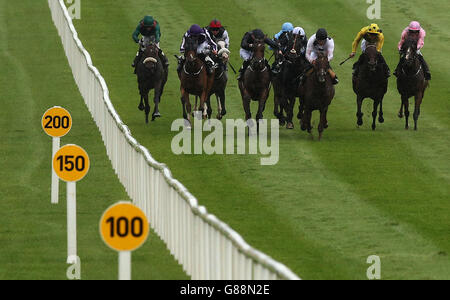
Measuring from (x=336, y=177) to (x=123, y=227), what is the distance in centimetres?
1140

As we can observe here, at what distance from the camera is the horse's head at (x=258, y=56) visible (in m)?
27.0

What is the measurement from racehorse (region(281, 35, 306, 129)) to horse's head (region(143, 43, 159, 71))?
276cm

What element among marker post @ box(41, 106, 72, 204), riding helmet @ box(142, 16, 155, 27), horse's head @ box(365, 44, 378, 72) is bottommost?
marker post @ box(41, 106, 72, 204)

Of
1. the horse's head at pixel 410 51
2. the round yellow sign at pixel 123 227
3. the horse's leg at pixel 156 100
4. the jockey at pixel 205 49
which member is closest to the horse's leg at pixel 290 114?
the jockey at pixel 205 49

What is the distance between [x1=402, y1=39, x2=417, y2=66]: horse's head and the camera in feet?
92.6

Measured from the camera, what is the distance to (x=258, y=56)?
27359 mm

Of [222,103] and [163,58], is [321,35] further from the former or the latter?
[163,58]

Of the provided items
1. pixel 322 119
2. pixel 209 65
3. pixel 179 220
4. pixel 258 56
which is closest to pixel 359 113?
pixel 322 119

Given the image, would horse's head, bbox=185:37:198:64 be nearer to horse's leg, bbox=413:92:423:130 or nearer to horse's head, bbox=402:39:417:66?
horse's head, bbox=402:39:417:66

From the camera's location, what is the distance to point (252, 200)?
21.3 m

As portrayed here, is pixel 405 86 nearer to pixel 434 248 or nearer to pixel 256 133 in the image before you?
pixel 256 133

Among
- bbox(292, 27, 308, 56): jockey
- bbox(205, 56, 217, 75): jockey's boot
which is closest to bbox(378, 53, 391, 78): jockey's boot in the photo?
bbox(292, 27, 308, 56): jockey

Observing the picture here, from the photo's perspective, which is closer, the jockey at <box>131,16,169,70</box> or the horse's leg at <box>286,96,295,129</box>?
the horse's leg at <box>286,96,295,129</box>

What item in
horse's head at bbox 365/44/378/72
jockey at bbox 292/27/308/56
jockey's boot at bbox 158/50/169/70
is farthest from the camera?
jockey's boot at bbox 158/50/169/70
